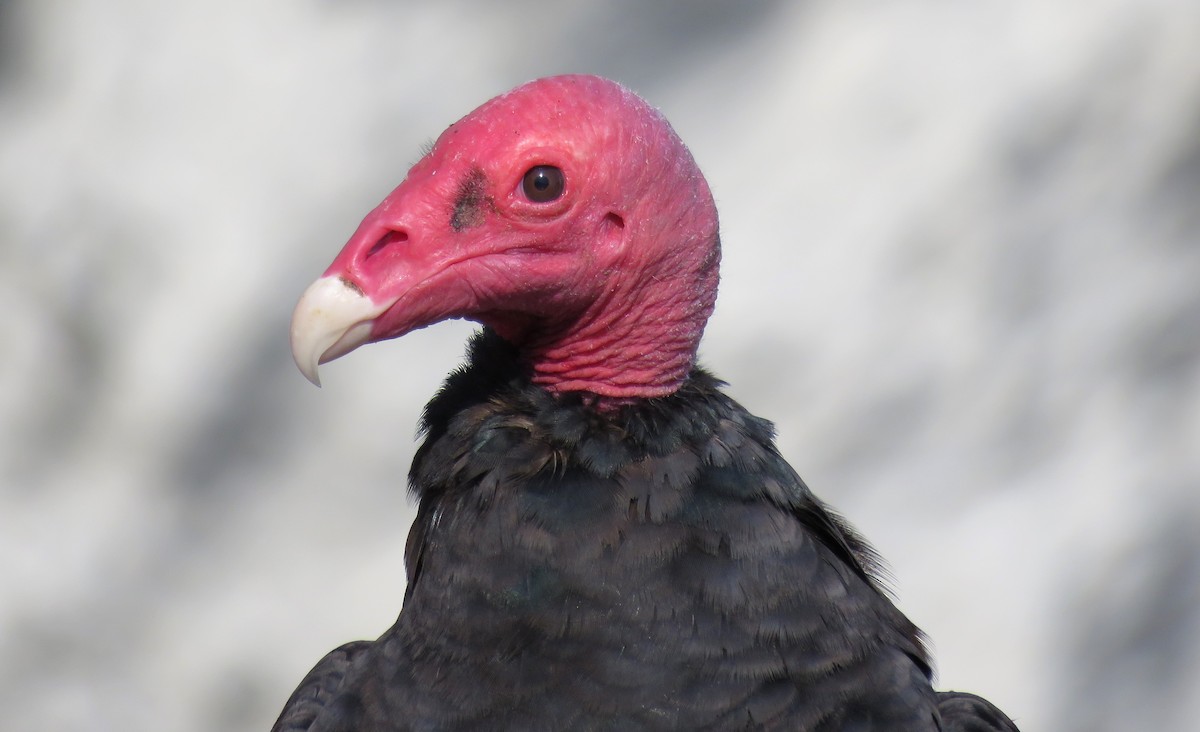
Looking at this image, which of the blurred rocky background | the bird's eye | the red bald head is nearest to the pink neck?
the red bald head

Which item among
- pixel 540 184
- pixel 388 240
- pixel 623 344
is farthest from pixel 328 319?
pixel 623 344

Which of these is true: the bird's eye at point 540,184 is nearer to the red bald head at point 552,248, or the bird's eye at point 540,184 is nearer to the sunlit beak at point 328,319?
the red bald head at point 552,248

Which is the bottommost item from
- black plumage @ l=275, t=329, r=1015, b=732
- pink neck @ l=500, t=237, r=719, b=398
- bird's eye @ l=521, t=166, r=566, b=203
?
black plumage @ l=275, t=329, r=1015, b=732

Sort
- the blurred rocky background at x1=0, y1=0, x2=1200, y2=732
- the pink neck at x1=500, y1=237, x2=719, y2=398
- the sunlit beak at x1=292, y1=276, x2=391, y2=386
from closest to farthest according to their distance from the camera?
the sunlit beak at x1=292, y1=276, x2=391, y2=386, the pink neck at x1=500, y1=237, x2=719, y2=398, the blurred rocky background at x1=0, y1=0, x2=1200, y2=732

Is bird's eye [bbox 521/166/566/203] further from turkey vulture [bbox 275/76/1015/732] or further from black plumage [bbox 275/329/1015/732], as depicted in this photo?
black plumage [bbox 275/329/1015/732]

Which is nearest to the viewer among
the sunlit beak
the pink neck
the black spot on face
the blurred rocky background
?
the sunlit beak
